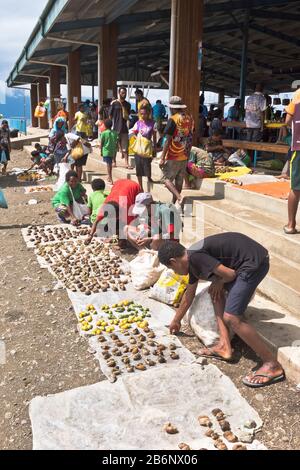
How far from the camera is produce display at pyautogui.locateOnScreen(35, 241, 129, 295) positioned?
5.01m

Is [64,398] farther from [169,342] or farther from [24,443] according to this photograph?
[169,342]

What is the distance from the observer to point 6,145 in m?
14.6

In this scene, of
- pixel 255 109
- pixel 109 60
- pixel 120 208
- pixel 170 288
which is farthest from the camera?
pixel 109 60

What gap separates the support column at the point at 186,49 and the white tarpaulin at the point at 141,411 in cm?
587

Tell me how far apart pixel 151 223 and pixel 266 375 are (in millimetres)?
2988

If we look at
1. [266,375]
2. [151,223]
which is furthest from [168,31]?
[266,375]

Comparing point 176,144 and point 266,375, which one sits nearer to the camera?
point 266,375

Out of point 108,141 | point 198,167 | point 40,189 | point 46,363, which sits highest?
point 108,141

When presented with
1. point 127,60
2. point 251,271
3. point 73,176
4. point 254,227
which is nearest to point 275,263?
point 254,227

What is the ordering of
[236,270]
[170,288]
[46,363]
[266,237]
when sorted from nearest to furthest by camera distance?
[236,270] → [46,363] → [170,288] → [266,237]

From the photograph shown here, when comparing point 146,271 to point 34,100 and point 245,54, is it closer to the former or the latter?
point 245,54

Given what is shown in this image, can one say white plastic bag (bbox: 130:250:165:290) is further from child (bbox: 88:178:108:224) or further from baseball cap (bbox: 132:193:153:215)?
child (bbox: 88:178:108:224)

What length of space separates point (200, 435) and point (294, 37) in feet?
52.0

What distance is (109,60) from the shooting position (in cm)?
1309
